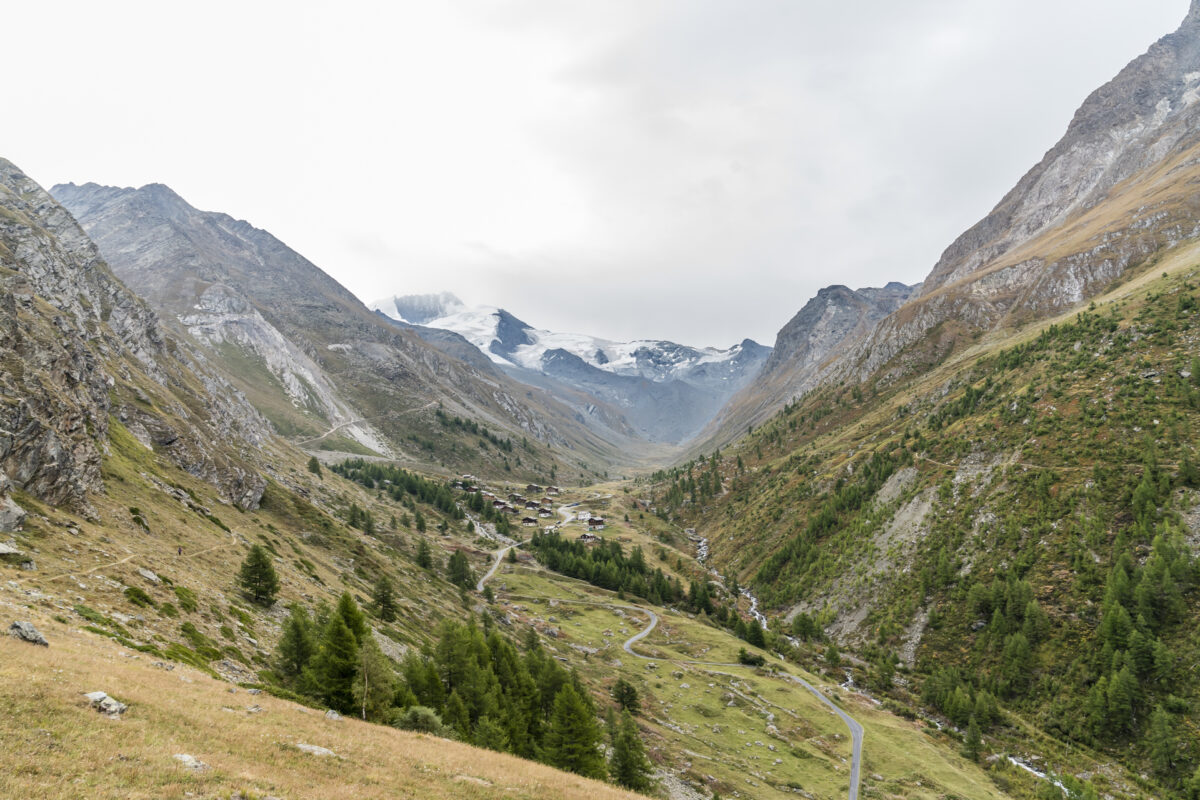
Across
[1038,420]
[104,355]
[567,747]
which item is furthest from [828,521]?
[104,355]

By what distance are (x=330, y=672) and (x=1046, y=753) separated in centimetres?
8984

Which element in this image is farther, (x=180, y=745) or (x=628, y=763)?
(x=628, y=763)

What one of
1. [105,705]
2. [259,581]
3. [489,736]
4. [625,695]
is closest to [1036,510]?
[625,695]

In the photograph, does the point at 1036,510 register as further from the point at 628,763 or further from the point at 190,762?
the point at 190,762

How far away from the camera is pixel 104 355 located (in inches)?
3474

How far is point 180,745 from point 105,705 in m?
3.19

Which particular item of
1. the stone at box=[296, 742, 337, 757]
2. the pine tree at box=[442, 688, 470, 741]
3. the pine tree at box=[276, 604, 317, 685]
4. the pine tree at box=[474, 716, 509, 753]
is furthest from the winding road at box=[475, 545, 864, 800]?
the stone at box=[296, 742, 337, 757]

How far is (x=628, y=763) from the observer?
44344mm

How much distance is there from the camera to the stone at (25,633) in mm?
21391

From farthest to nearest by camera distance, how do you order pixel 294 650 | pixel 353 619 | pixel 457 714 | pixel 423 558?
pixel 423 558, pixel 457 714, pixel 353 619, pixel 294 650

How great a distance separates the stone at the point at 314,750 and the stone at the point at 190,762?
17.2 feet

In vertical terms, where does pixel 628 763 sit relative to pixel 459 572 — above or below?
above

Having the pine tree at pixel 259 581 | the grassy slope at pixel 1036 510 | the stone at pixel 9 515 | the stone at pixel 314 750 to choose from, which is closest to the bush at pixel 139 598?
the stone at pixel 9 515

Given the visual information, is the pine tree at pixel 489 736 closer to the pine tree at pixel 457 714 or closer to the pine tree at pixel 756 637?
the pine tree at pixel 457 714
